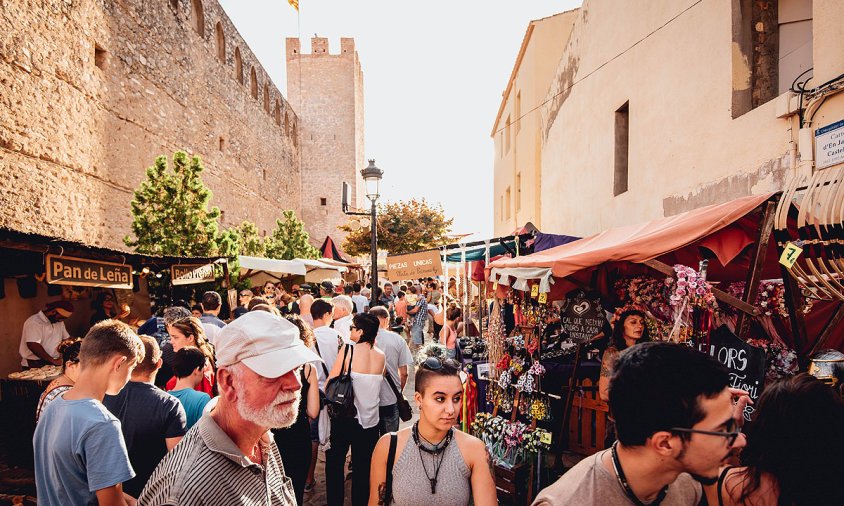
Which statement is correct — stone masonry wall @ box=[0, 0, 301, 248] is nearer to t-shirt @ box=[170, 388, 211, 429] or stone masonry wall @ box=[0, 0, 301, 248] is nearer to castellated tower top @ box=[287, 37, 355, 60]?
t-shirt @ box=[170, 388, 211, 429]

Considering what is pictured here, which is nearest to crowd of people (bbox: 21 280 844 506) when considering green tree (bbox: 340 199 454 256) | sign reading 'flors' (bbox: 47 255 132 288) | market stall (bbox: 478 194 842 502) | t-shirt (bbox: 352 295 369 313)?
market stall (bbox: 478 194 842 502)

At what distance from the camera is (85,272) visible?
5.36 meters

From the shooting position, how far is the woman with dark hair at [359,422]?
388 centimetres

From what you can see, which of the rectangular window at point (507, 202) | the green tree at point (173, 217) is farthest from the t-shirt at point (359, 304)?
the rectangular window at point (507, 202)

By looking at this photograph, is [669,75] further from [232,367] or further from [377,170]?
[232,367]

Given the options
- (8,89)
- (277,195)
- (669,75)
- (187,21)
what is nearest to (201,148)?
(187,21)

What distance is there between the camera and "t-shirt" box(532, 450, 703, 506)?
1.43 m

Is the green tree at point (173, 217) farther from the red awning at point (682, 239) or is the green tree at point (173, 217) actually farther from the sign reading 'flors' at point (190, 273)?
the red awning at point (682, 239)

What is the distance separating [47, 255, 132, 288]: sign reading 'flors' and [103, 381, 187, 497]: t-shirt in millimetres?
3164

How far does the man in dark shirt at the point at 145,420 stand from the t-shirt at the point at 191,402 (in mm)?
205

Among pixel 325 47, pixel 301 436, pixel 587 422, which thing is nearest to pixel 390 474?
pixel 301 436

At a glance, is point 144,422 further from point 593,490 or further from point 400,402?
point 593,490

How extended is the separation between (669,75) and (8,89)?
11250 mm

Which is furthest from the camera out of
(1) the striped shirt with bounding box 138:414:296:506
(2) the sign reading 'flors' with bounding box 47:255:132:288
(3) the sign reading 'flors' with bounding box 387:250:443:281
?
(3) the sign reading 'flors' with bounding box 387:250:443:281
